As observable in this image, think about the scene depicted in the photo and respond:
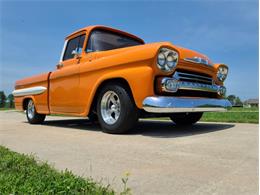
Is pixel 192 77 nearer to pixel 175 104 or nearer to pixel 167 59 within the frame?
pixel 167 59

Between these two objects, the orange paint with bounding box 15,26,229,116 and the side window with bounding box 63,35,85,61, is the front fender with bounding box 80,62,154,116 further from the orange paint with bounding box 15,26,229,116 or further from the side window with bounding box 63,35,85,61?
the side window with bounding box 63,35,85,61

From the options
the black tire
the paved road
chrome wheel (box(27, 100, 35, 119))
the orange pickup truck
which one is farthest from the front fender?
chrome wheel (box(27, 100, 35, 119))

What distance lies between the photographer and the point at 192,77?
176 inches

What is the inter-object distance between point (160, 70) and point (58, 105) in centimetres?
271

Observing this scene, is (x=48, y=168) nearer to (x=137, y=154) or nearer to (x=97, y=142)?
(x=137, y=154)

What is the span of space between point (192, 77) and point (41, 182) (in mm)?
3118

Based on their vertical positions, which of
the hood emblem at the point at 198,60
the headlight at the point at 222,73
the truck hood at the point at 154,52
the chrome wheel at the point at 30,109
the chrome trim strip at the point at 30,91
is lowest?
the chrome wheel at the point at 30,109

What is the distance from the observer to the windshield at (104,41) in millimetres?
5430

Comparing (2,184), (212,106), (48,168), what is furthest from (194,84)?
(2,184)

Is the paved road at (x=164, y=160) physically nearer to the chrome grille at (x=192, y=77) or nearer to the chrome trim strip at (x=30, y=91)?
the chrome grille at (x=192, y=77)

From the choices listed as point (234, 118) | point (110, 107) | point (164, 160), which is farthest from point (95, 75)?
point (234, 118)

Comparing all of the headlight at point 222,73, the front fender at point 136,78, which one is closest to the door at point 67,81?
the front fender at point 136,78

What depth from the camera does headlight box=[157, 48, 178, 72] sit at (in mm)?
3943

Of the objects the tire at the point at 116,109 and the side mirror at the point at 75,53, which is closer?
the tire at the point at 116,109
